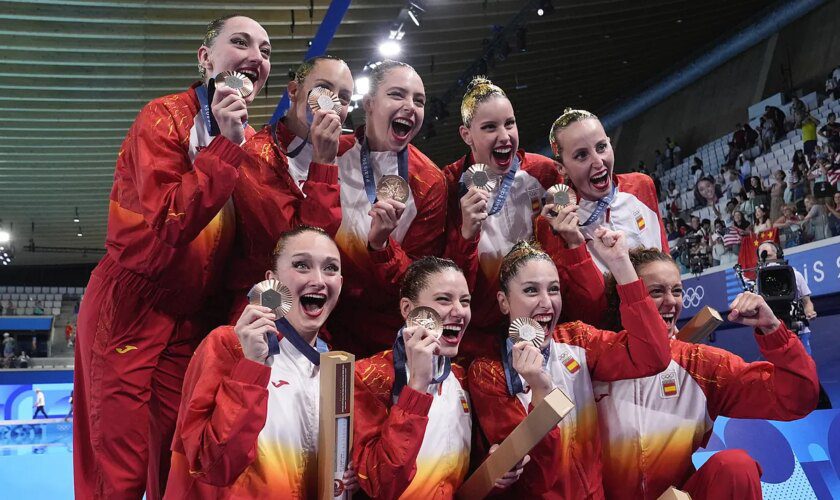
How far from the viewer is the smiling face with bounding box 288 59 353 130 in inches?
127

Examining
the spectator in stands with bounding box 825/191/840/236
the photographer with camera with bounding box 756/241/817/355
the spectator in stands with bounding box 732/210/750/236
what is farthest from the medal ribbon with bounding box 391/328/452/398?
the spectator in stands with bounding box 732/210/750/236

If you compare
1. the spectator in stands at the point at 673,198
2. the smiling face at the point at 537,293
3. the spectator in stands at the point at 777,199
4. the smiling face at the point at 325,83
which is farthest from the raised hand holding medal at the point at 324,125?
the spectator in stands at the point at 673,198

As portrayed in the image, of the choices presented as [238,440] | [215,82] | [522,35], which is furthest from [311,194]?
[522,35]

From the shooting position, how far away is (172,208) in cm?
269

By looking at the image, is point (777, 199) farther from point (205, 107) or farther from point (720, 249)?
point (205, 107)

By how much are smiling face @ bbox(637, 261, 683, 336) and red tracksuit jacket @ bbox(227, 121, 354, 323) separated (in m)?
1.40

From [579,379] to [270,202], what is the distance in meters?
1.51

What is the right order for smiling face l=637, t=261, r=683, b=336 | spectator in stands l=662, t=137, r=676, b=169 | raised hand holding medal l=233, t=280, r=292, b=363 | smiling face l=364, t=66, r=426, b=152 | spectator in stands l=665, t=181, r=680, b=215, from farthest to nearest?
1. spectator in stands l=662, t=137, r=676, b=169
2. spectator in stands l=665, t=181, r=680, b=215
3. smiling face l=364, t=66, r=426, b=152
4. smiling face l=637, t=261, r=683, b=336
5. raised hand holding medal l=233, t=280, r=292, b=363

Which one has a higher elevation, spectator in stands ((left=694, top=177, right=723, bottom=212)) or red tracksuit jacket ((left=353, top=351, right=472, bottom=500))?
spectator in stands ((left=694, top=177, right=723, bottom=212))

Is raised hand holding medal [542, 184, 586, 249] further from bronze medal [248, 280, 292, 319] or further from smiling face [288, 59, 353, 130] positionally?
bronze medal [248, 280, 292, 319]

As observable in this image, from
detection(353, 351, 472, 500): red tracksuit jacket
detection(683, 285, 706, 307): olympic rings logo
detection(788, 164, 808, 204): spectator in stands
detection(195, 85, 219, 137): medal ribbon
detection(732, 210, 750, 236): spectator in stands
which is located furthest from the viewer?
detection(683, 285, 706, 307): olympic rings logo

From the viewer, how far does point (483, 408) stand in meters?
2.96

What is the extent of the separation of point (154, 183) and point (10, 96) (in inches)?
531

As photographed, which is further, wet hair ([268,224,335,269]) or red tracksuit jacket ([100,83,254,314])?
wet hair ([268,224,335,269])
